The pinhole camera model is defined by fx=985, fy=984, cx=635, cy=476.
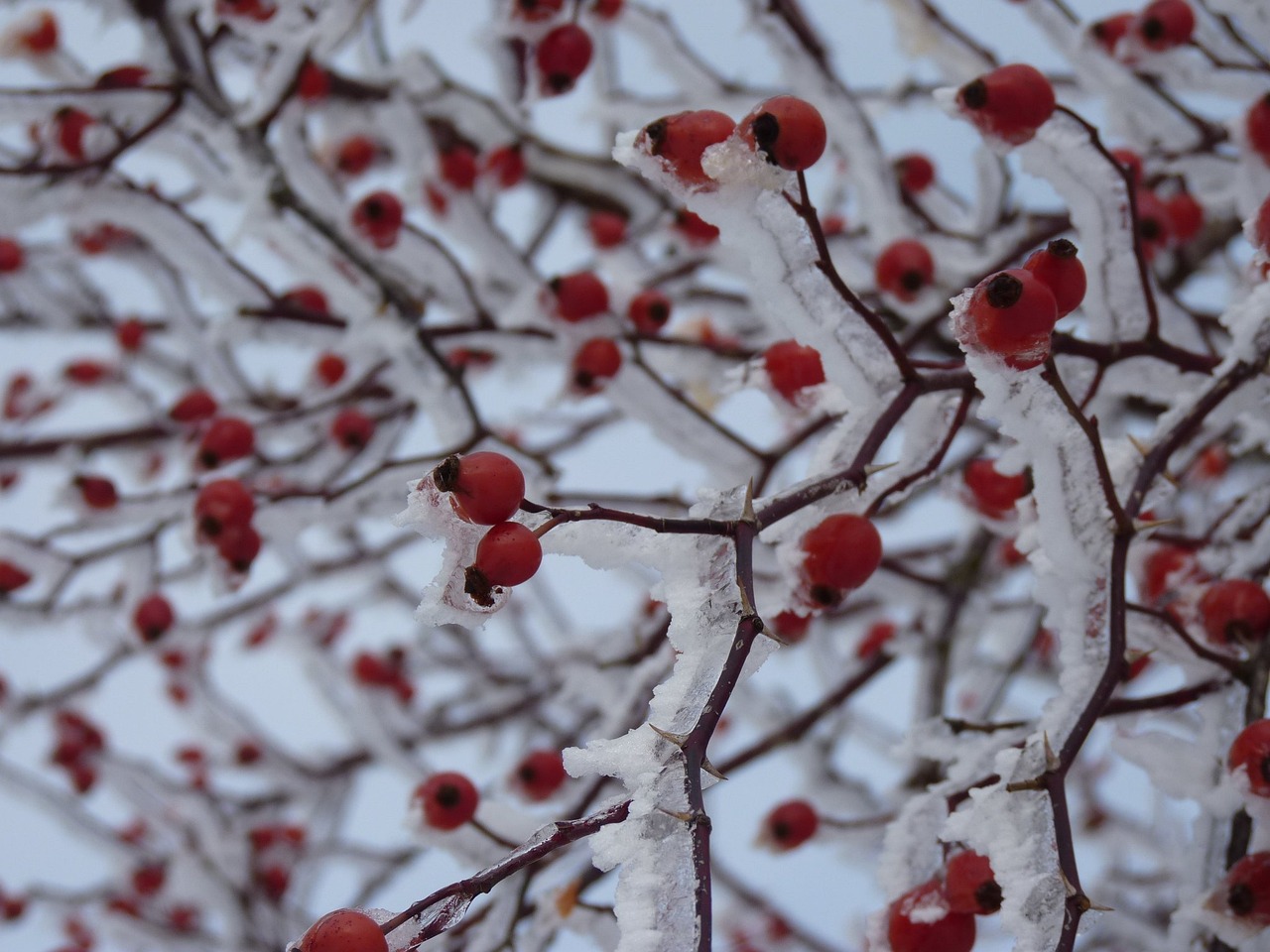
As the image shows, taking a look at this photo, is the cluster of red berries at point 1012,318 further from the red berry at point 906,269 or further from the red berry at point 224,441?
the red berry at point 224,441

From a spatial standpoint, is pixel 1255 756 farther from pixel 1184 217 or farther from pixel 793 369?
pixel 1184 217

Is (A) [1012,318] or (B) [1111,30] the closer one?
(A) [1012,318]

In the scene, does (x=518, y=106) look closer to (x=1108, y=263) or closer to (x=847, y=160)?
(x=847, y=160)

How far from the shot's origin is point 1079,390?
55.7 inches

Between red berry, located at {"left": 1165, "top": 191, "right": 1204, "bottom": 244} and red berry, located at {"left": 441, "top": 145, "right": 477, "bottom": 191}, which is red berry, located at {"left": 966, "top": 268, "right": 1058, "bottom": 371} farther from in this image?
red berry, located at {"left": 441, "top": 145, "right": 477, "bottom": 191}

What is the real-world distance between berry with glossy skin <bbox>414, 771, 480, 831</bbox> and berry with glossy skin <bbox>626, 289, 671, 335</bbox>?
1058 mm

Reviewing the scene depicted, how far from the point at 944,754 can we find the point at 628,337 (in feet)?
3.19

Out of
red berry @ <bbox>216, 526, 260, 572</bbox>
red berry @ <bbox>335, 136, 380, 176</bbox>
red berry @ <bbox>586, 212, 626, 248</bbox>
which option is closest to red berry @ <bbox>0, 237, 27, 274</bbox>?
red berry @ <bbox>335, 136, 380, 176</bbox>

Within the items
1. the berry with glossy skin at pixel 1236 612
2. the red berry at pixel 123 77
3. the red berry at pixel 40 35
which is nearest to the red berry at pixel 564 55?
the red berry at pixel 123 77

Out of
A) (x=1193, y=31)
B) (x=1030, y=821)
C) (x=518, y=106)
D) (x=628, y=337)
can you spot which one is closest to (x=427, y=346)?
(x=628, y=337)

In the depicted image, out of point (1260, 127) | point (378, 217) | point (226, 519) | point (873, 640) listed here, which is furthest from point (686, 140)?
point (873, 640)

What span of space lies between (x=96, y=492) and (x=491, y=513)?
1.61m

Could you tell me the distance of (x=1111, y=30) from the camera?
215 centimetres

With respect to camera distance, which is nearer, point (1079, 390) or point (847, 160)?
point (1079, 390)
